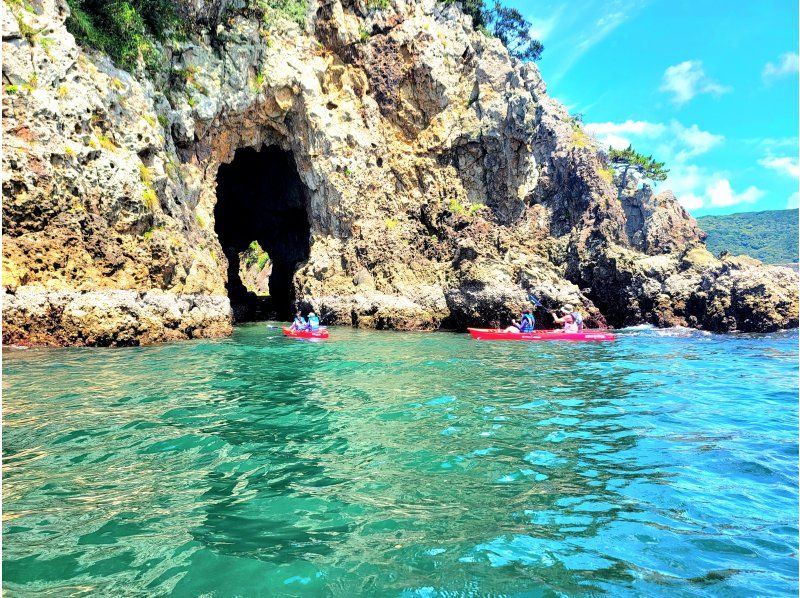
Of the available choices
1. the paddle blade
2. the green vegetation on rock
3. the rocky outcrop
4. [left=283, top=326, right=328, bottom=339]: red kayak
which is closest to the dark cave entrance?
[left=283, top=326, right=328, bottom=339]: red kayak

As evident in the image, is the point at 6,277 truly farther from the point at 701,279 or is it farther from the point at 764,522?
the point at 701,279

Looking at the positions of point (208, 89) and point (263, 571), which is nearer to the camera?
point (263, 571)

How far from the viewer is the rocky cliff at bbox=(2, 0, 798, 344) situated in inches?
628

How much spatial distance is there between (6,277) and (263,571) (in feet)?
47.8

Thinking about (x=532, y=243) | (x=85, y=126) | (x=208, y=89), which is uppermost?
(x=208, y=89)

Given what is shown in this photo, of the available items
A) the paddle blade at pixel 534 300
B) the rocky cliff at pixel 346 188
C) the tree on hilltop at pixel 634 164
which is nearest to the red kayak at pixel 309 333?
the rocky cliff at pixel 346 188

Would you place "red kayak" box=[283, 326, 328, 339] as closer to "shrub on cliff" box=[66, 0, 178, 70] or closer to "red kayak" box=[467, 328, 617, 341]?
"red kayak" box=[467, 328, 617, 341]

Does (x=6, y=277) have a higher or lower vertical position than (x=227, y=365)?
higher

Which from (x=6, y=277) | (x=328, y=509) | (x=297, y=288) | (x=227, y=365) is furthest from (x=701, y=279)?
(x=6, y=277)

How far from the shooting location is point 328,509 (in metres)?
4.51

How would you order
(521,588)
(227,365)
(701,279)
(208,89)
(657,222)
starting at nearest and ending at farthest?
(521,588) → (227,365) → (208,89) → (701,279) → (657,222)

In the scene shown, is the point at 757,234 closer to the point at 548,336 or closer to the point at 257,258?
the point at 257,258

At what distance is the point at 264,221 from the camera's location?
38.7m

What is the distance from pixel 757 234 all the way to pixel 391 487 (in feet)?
486
